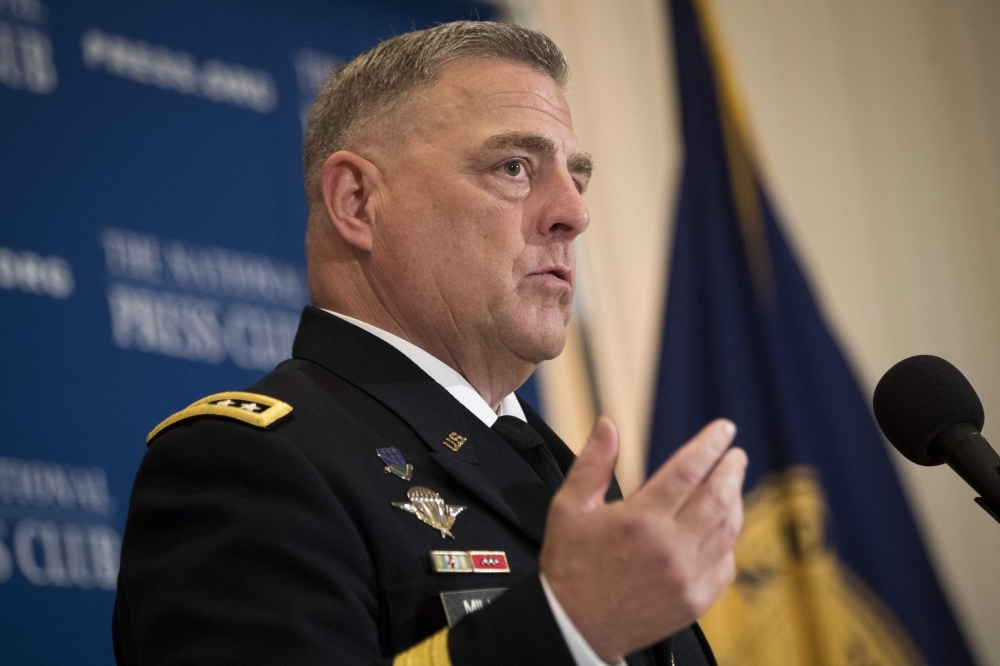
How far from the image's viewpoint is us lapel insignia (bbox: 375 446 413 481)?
161cm

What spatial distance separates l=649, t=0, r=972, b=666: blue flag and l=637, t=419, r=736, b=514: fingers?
274cm

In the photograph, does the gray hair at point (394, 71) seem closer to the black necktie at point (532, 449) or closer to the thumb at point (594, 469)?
the black necktie at point (532, 449)

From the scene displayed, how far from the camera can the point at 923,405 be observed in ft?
5.39

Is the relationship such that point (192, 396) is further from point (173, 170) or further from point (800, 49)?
point (800, 49)

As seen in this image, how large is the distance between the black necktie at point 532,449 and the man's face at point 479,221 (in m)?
0.14

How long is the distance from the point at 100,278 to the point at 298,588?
1.64 m

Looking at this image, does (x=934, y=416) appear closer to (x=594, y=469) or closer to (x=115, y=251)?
(x=594, y=469)

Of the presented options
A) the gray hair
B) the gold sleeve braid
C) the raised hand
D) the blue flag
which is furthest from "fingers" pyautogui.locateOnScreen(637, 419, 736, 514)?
the blue flag

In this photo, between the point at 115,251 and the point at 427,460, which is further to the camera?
the point at 115,251

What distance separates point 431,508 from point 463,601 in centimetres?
16

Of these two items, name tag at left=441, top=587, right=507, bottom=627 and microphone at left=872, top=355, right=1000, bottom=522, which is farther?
microphone at left=872, top=355, right=1000, bottom=522

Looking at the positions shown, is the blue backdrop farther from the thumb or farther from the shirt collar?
the thumb

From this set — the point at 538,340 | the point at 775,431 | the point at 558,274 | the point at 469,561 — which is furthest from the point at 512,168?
the point at 775,431

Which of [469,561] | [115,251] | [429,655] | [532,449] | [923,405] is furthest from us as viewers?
[115,251]
